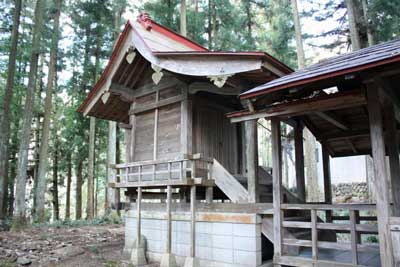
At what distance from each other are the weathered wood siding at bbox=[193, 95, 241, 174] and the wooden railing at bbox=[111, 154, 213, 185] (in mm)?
669

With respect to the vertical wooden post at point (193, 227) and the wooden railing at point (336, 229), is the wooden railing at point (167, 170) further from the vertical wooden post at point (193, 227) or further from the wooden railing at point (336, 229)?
the wooden railing at point (336, 229)

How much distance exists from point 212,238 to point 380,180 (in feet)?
11.5

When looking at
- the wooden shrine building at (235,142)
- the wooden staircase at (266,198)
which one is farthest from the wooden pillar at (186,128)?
the wooden staircase at (266,198)

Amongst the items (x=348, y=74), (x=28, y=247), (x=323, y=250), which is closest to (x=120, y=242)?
(x=28, y=247)

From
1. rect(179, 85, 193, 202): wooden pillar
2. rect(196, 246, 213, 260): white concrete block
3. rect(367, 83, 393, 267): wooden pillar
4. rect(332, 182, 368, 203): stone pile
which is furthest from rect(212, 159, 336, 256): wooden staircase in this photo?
rect(332, 182, 368, 203): stone pile

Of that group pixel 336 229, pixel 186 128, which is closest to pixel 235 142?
pixel 186 128

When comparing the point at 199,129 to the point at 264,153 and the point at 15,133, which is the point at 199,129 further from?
the point at 264,153

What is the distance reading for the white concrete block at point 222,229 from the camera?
20.3 feet

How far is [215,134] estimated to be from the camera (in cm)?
830

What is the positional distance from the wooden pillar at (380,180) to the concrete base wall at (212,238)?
2179 millimetres

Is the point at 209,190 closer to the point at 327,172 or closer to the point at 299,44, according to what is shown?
the point at 327,172

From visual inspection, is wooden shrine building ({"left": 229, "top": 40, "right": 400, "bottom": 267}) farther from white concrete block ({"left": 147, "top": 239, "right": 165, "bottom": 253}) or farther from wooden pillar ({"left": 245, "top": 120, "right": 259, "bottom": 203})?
white concrete block ({"left": 147, "top": 239, "right": 165, "bottom": 253})

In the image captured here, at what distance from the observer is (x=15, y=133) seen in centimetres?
1802

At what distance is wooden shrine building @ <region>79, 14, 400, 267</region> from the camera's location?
181 inches
